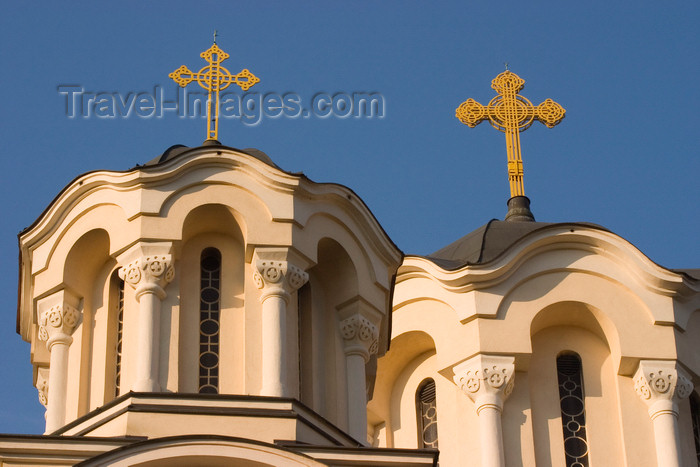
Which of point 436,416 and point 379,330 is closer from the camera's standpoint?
point 379,330

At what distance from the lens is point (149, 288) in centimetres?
2334

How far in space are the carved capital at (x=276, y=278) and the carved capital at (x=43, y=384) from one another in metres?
3.37

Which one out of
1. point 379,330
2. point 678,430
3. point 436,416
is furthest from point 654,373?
point 379,330

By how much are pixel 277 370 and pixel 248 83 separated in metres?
5.33

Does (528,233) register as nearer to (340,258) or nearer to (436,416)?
(436,416)

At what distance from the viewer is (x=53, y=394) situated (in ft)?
78.0

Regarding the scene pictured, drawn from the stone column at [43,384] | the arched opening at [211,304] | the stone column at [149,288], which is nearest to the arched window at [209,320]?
the arched opening at [211,304]

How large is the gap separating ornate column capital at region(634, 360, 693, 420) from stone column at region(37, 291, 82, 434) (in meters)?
7.75

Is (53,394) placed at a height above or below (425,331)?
below

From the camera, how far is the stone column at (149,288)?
2295cm

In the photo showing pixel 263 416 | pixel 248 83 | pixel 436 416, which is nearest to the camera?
pixel 263 416

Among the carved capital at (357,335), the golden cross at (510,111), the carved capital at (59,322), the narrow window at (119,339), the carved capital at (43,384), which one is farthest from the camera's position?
the golden cross at (510,111)

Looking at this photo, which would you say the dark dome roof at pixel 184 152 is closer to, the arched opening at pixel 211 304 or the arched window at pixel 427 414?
the arched opening at pixel 211 304

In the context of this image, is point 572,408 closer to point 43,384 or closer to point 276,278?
point 276,278
